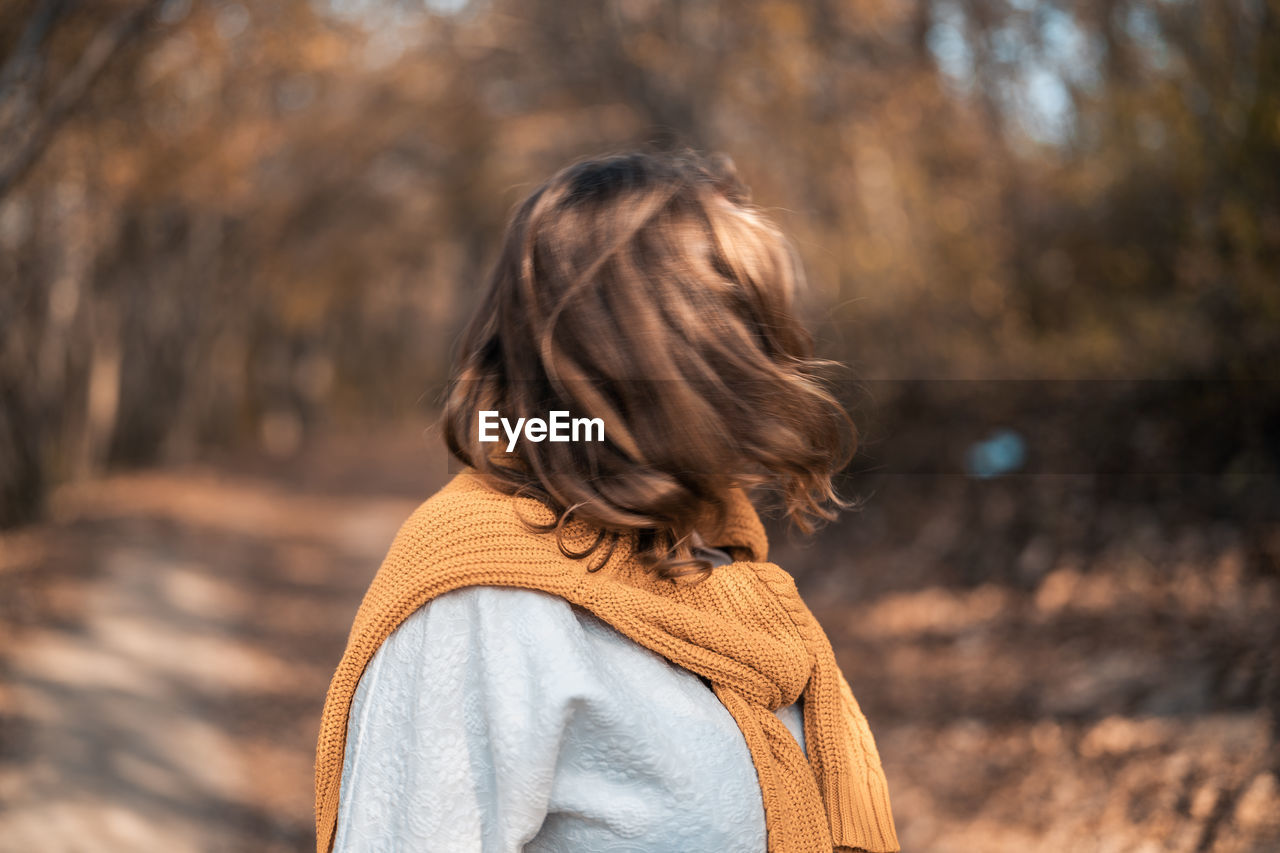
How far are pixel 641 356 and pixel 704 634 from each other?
0.36 meters

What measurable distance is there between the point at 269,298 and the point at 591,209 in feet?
68.3

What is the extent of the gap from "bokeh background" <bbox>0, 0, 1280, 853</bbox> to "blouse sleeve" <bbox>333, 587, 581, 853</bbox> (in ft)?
1.47

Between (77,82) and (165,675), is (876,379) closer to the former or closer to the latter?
(165,675)

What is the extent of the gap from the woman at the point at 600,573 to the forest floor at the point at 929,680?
58 cm

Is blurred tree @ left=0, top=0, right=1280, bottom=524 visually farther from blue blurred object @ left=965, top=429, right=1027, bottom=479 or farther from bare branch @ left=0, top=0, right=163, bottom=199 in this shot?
blue blurred object @ left=965, top=429, right=1027, bottom=479

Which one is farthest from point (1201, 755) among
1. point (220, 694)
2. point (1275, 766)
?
point (220, 694)

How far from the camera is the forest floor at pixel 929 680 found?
3.95 metres

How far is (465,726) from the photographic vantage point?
1105mm

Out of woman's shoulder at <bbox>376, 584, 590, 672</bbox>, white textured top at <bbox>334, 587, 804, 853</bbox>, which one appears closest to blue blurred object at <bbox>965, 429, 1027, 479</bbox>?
white textured top at <bbox>334, 587, 804, 853</bbox>

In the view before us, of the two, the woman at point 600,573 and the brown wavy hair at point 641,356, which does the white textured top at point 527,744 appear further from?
the brown wavy hair at point 641,356

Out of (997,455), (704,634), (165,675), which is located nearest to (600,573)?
(704,634)

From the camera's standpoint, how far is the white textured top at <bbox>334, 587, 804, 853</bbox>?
1.08 metres

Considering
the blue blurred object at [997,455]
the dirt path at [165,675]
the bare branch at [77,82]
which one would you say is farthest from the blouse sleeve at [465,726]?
the blue blurred object at [997,455]

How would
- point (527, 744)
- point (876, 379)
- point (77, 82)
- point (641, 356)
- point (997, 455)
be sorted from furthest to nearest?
point (876, 379), point (997, 455), point (77, 82), point (641, 356), point (527, 744)
